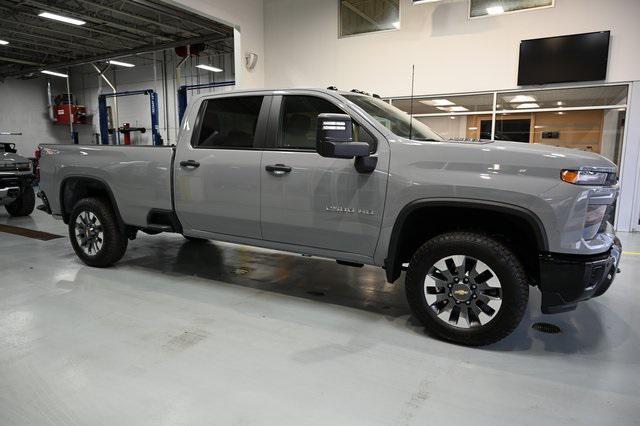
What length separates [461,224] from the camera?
9.57 ft

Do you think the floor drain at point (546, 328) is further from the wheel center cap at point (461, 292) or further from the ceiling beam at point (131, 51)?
the ceiling beam at point (131, 51)

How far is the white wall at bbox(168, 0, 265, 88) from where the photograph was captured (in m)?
8.44

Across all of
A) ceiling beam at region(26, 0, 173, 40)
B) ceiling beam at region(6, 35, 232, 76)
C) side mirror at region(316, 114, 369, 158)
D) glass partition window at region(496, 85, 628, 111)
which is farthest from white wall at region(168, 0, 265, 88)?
side mirror at region(316, 114, 369, 158)

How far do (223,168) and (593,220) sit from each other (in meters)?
2.71

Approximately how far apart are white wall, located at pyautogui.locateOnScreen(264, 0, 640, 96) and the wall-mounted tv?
15cm

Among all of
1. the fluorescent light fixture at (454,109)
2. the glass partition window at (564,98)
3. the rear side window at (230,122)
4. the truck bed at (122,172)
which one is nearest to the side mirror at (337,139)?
the rear side window at (230,122)

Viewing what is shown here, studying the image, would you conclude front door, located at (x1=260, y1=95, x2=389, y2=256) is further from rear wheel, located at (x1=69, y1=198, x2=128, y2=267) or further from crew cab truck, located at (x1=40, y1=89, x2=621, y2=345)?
rear wheel, located at (x1=69, y1=198, x2=128, y2=267)

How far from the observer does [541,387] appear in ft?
7.65

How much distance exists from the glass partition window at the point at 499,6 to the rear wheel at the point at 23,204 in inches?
358

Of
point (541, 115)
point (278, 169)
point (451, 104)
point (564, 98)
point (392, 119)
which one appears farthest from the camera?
point (451, 104)

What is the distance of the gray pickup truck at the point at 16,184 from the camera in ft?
24.1

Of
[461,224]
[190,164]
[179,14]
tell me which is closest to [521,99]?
[461,224]

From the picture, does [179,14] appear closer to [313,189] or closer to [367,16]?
[367,16]

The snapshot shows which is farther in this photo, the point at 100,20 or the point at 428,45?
the point at 100,20
